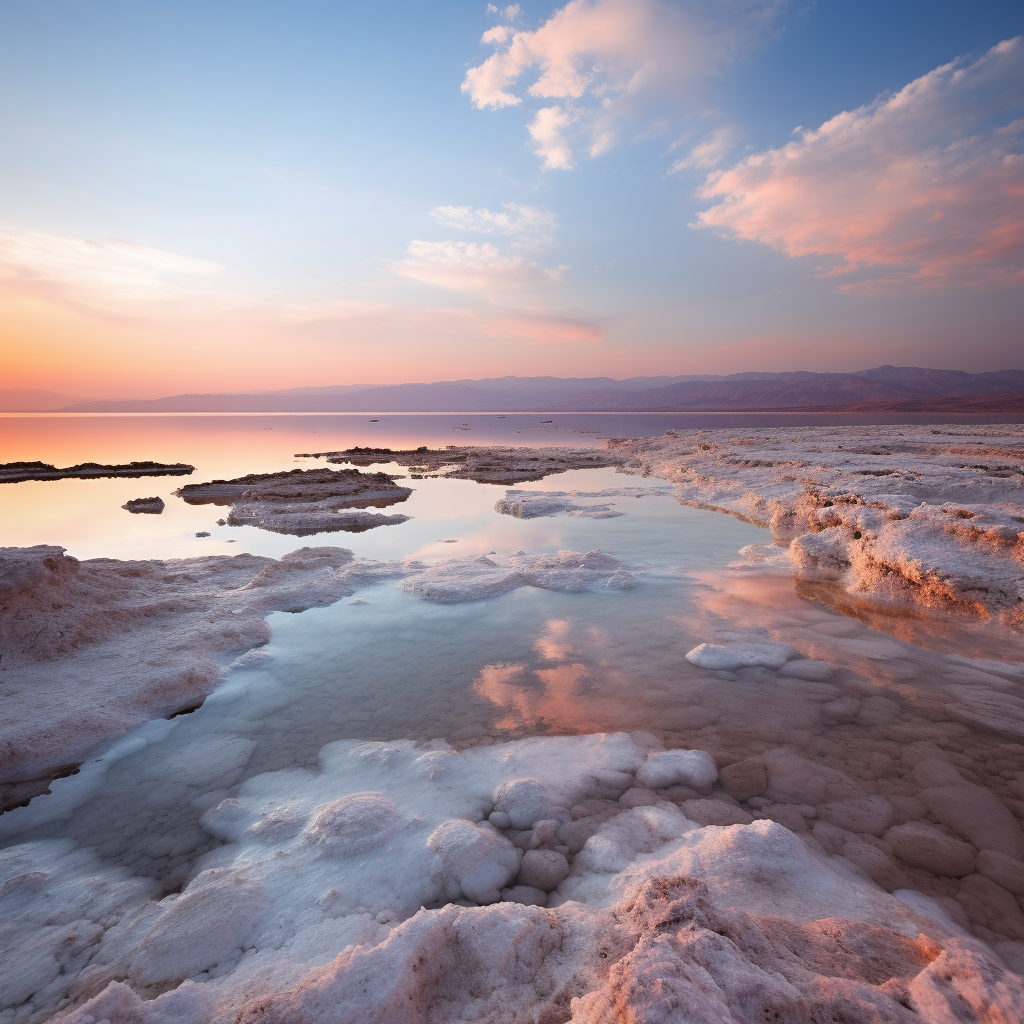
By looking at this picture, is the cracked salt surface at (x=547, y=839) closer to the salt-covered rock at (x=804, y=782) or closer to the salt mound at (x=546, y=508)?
the salt-covered rock at (x=804, y=782)

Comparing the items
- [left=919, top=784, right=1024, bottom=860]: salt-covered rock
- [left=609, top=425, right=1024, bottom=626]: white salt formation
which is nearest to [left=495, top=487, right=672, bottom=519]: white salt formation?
[left=609, top=425, right=1024, bottom=626]: white salt formation

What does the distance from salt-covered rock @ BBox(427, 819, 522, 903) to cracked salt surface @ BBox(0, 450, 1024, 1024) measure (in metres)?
0.02

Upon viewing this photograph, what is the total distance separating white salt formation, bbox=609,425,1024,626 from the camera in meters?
6.24

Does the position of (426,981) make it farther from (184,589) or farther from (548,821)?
(184,589)

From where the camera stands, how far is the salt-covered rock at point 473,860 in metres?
2.71

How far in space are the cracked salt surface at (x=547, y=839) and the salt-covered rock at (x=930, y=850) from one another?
0.01 meters

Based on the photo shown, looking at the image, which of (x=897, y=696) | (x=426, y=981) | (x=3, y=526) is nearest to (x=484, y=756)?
(x=426, y=981)

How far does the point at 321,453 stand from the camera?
32469mm

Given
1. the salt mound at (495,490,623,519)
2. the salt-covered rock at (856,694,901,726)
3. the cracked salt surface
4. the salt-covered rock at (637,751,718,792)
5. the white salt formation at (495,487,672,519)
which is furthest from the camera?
the white salt formation at (495,487,672,519)

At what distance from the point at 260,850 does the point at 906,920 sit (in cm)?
352

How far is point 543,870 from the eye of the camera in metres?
2.82

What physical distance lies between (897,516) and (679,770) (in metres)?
6.55

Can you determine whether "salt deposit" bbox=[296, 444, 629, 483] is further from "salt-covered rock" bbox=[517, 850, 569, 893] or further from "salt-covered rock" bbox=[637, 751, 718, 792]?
"salt-covered rock" bbox=[517, 850, 569, 893]

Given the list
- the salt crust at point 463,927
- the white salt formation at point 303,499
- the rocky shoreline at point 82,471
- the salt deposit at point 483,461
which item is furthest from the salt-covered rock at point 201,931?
the rocky shoreline at point 82,471
